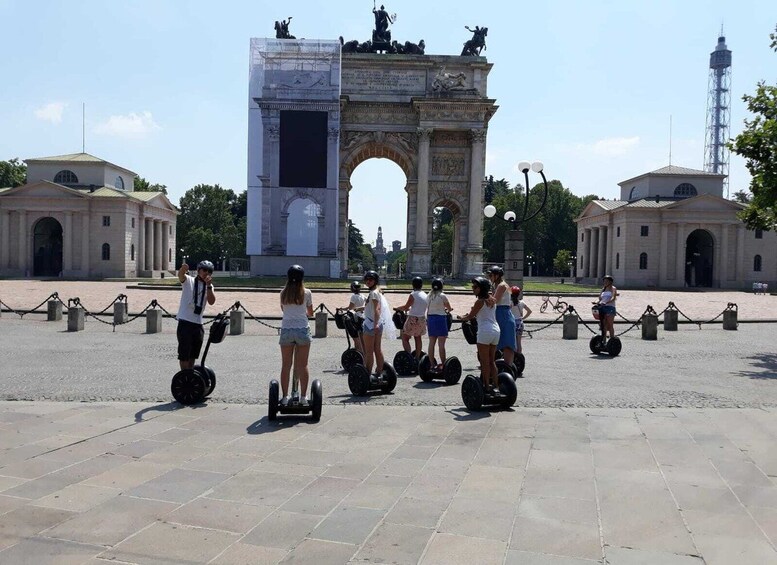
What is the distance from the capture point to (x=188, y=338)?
9.73 meters

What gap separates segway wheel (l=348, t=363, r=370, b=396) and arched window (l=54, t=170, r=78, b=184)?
6748 centimetres

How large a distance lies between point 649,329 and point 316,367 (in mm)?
12172

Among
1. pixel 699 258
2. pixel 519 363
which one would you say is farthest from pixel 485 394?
pixel 699 258

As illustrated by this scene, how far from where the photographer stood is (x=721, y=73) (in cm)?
14762

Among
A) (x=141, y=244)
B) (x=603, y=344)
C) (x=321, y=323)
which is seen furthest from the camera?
(x=141, y=244)

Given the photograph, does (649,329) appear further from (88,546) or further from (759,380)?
(88,546)

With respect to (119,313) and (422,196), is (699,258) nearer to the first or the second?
(422,196)

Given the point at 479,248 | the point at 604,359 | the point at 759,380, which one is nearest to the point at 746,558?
the point at 759,380

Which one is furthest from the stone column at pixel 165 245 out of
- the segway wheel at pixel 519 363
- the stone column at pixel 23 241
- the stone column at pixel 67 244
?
the segway wheel at pixel 519 363

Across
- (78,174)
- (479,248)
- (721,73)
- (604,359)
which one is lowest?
→ (604,359)

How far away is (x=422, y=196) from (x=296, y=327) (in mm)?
50452

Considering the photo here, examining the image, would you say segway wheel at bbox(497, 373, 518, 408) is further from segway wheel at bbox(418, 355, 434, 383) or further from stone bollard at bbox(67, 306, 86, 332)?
stone bollard at bbox(67, 306, 86, 332)

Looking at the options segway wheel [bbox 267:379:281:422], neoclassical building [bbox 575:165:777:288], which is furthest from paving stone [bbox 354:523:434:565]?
neoclassical building [bbox 575:165:777:288]

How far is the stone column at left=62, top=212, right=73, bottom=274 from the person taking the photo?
6506 cm
